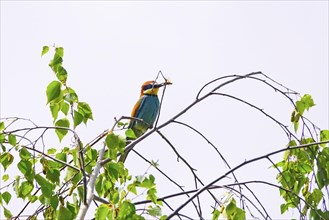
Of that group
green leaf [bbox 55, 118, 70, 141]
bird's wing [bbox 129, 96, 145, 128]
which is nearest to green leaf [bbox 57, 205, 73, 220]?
green leaf [bbox 55, 118, 70, 141]

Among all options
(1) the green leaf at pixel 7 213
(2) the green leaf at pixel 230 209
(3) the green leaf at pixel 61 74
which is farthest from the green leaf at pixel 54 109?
(2) the green leaf at pixel 230 209

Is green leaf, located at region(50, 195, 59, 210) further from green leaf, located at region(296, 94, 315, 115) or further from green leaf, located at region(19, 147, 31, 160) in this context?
green leaf, located at region(296, 94, 315, 115)

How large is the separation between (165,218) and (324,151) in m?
1.03

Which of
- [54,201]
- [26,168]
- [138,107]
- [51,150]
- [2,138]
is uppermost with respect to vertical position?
[138,107]

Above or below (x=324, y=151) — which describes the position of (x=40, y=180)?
below

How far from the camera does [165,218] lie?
12.4 feet

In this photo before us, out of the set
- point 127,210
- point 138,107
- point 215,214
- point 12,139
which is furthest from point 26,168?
point 138,107

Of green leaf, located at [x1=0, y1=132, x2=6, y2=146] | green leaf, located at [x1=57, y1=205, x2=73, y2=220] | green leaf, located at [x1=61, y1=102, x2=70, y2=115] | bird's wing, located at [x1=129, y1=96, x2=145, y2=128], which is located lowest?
green leaf, located at [x1=57, y1=205, x2=73, y2=220]

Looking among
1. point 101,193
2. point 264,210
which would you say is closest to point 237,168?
point 264,210

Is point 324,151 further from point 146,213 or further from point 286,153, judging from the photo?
point 146,213

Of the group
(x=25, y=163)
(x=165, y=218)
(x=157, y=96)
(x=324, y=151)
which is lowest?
(x=165, y=218)

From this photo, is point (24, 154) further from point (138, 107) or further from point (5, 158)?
point (138, 107)

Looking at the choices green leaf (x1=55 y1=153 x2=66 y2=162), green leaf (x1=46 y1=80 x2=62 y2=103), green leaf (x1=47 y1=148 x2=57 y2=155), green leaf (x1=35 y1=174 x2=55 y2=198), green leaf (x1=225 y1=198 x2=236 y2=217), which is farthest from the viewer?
green leaf (x1=47 y1=148 x2=57 y2=155)

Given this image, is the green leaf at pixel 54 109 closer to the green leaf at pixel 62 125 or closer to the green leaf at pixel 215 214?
the green leaf at pixel 62 125
